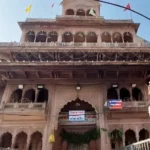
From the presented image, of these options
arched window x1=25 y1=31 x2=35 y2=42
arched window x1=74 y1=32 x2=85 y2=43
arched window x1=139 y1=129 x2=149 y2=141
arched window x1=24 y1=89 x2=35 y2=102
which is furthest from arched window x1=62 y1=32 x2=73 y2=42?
arched window x1=139 y1=129 x2=149 y2=141

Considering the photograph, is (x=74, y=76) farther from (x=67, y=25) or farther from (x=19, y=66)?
(x=67, y=25)

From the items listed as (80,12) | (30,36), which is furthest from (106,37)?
(30,36)

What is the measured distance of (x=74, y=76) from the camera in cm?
1650

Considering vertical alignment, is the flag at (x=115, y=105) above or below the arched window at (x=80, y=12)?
below

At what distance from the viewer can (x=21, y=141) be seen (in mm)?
15164

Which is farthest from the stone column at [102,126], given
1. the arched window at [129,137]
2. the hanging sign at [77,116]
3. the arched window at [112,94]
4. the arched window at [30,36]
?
the arched window at [30,36]

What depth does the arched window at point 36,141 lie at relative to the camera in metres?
15.2

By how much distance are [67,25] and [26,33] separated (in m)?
4.66

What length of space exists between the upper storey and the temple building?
6.89m

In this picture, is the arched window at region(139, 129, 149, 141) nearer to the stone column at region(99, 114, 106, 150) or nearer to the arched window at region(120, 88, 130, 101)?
the arched window at region(120, 88, 130, 101)

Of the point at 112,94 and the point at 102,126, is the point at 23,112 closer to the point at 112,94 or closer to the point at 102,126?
the point at 102,126

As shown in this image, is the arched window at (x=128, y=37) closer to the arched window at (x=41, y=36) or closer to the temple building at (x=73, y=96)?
the temple building at (x=73, y=96)

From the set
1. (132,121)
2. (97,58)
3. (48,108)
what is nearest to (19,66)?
(48,108)

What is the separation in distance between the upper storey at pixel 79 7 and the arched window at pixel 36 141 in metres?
15.2
